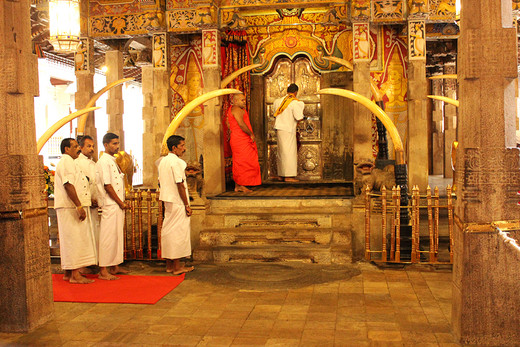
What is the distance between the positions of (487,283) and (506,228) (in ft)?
1.51

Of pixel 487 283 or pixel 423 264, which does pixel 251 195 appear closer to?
pixel 423 264

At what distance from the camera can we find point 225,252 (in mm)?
7238

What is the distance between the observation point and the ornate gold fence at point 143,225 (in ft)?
24.2

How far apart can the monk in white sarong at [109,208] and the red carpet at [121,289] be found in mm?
270

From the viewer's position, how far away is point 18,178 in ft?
14.8

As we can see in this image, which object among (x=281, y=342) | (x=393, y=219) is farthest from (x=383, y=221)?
(x=281, y=342)

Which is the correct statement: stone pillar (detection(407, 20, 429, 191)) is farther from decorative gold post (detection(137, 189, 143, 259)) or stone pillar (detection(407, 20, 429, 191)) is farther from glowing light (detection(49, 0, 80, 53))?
glowing light (detection(49, 0, 80, 53))

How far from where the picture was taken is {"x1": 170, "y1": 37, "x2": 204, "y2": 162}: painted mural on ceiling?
1127 cm

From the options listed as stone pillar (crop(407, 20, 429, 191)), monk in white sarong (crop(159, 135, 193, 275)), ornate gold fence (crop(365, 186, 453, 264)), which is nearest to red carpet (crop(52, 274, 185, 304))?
monk in white sarong (crop(159, 135, 193, 275))

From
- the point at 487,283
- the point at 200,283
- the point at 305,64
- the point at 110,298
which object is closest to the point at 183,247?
the point at 200,283

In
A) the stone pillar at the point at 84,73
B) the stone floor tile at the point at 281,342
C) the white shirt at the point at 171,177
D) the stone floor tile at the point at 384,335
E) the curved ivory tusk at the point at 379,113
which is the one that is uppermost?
the stone pillar at the point at 84,73

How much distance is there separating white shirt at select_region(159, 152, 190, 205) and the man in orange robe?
2843mm

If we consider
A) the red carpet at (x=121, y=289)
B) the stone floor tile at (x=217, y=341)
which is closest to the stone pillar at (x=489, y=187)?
the stone floor tile at (x=217, y=341)

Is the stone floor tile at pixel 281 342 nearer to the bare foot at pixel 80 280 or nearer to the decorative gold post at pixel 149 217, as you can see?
the bare foot at pixel 80 280
